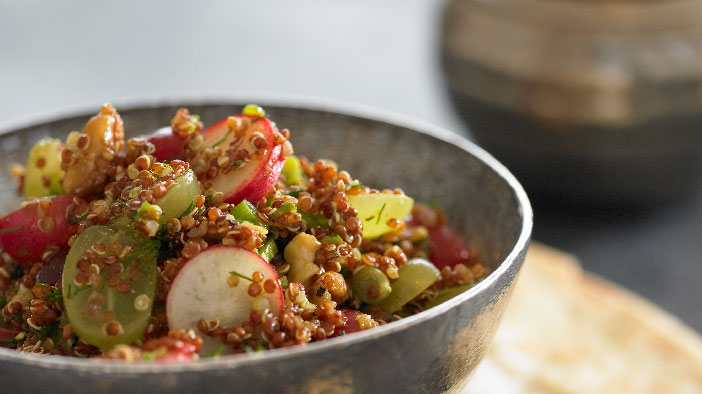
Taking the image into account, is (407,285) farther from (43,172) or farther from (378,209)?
(43,172)

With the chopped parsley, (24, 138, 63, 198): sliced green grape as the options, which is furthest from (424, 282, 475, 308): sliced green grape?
(24, 138, 63, 198): sliced green grape

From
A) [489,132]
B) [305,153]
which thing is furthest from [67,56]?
[305,153]

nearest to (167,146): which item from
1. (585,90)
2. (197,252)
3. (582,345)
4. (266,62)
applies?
(197,252)

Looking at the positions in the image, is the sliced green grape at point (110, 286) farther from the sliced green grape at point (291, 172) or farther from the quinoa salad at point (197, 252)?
the sliced green grape at point (291, 172)

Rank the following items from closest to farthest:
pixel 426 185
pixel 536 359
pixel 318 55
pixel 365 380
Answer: pixel 365 380 → pixel 426 185 → pixel 536 359 → pixel 318 55

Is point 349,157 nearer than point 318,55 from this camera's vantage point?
Yes

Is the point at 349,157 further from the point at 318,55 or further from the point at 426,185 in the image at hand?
the point at 318,55

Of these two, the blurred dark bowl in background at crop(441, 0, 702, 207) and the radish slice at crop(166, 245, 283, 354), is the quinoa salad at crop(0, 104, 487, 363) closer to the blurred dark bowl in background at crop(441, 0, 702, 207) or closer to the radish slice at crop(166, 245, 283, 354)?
the radish slice at crop(166, 245, 283, 354)
